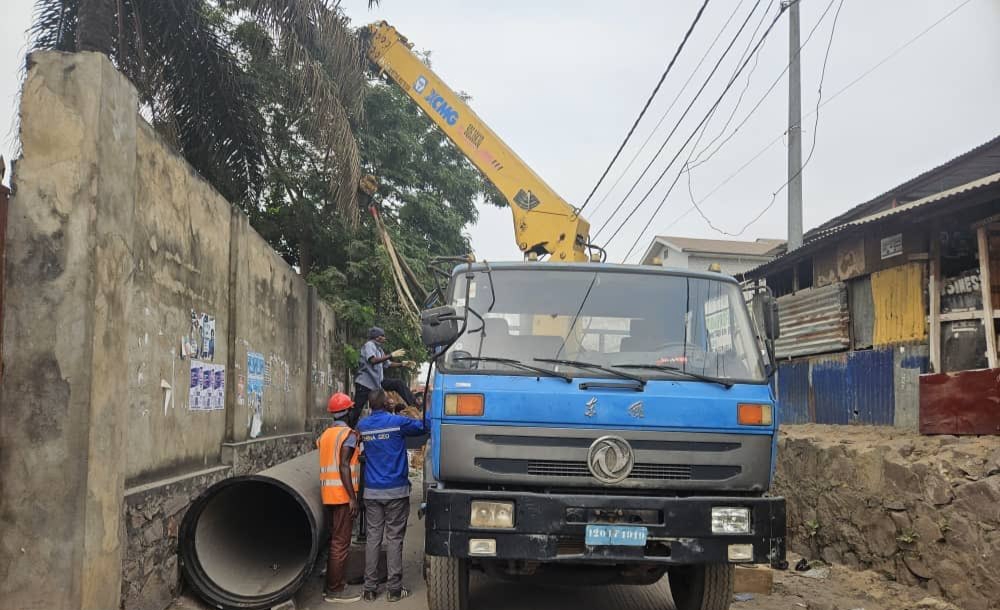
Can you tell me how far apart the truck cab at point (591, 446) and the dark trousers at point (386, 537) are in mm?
1239

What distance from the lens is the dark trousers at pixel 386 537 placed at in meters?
6.38

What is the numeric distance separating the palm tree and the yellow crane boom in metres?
0.55

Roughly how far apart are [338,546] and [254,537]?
2.87 feet

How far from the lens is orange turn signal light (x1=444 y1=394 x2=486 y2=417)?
477 centimetres

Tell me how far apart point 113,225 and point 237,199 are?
8565 millimetres

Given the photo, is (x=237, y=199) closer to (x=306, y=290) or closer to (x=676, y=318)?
(x=306, y=290)

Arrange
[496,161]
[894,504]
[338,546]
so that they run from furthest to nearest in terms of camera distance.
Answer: [496,161], [894,504], [338,546]

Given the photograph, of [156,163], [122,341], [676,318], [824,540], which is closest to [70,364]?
[122,341]

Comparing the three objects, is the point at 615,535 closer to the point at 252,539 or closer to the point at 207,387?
the point at 252,539

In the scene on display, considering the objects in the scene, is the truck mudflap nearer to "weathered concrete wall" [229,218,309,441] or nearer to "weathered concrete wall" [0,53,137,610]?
"weathered concrete wall" [0,53,137,610]

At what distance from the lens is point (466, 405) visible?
478cm

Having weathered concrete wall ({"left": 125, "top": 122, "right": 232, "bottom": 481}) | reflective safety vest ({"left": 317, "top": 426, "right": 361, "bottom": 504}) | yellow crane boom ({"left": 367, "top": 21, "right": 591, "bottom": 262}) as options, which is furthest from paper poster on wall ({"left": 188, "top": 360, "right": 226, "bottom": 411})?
yellow crane boom ({"left": 367, "top": 21, "right": 591, "bottom": 262})

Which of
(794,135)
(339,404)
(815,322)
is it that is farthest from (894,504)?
(794,135)

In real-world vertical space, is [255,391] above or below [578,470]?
above
